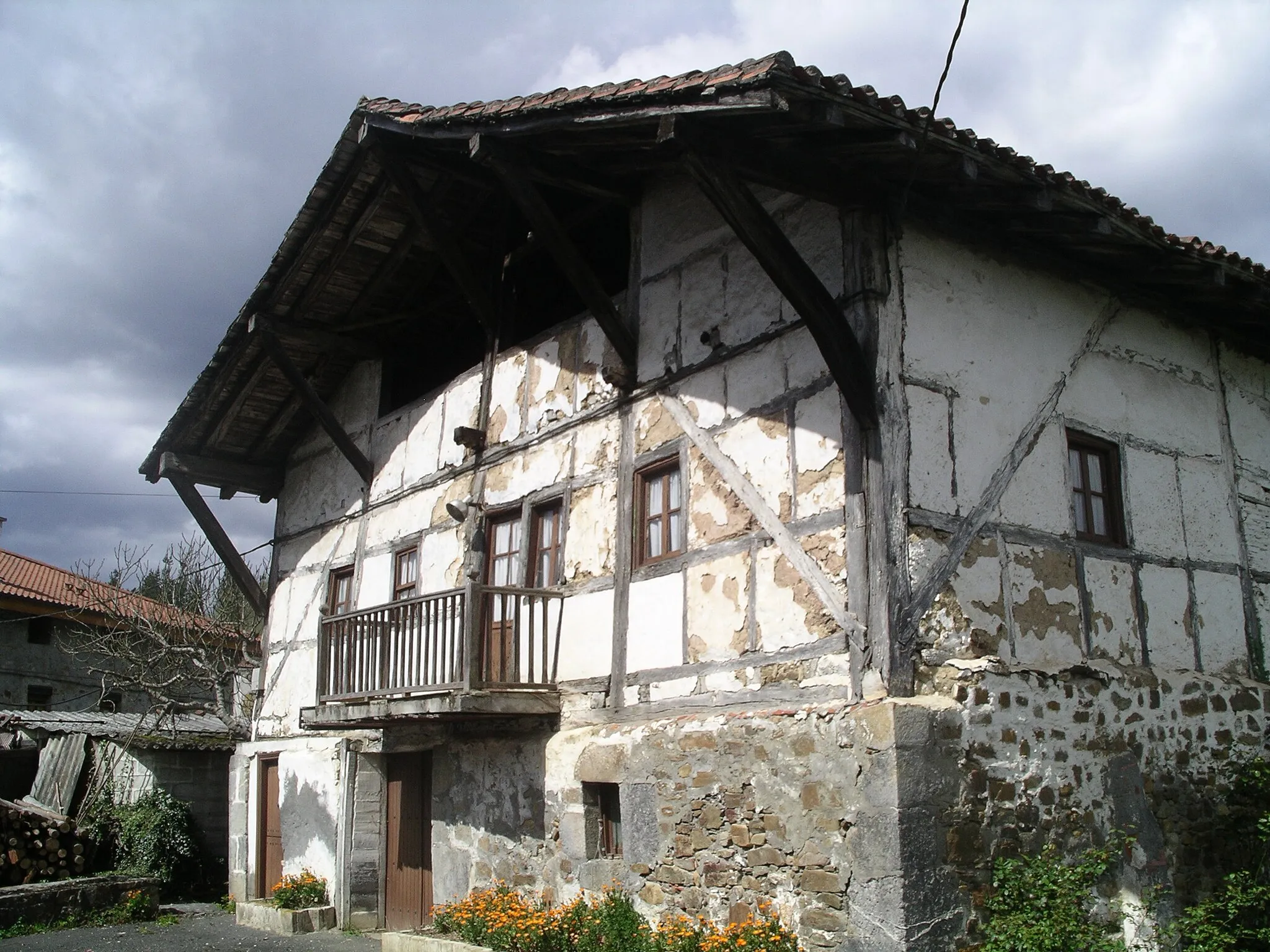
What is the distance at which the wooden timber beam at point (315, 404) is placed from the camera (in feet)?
42.6

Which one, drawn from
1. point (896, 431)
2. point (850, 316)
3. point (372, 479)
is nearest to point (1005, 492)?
point (896, 431)

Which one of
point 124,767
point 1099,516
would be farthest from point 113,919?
point 1099,516

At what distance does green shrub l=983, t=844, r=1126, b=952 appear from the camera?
6.82 m

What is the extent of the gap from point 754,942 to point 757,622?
203 centimetres

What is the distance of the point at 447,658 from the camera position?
10414mm

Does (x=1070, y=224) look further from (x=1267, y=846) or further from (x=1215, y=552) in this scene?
(x=1267, y=846)

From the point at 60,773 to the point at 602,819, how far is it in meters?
10.7

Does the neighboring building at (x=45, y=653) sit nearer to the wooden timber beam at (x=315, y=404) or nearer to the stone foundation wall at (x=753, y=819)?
the wooden timber beam at (x=315, y=404)

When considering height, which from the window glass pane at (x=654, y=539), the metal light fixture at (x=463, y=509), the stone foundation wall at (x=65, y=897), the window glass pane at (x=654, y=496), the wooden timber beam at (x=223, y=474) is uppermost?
the wooden timber beam at (x=223, y=474)

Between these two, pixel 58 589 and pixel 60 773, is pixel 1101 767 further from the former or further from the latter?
pixel 58 589

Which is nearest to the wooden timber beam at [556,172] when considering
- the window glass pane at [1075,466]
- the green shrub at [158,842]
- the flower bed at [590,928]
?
the window glass pane at [1075,466]

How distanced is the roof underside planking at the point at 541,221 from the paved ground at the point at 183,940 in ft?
17.7

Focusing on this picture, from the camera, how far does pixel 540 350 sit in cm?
1101

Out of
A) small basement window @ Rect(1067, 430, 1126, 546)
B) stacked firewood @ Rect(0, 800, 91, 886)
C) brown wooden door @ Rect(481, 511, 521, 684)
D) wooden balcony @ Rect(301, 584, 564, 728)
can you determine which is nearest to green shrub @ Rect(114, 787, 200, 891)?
stacked firewood @ Rect(0, 800, 91, 886)
